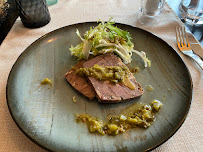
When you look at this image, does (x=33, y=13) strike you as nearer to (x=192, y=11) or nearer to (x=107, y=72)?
(x=107, y=72)

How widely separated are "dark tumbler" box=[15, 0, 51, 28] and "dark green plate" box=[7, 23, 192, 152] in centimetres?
63

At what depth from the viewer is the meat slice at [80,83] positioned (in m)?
1.89

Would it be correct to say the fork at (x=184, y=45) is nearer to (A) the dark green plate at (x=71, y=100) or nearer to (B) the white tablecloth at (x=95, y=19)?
(B) the white tablecloth at (x=95, y=19)

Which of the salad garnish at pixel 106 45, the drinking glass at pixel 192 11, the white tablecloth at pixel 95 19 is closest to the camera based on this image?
the white tablecloth at pixel 95 19

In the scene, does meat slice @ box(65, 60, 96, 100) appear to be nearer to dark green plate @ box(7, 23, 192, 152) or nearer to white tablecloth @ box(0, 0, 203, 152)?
dark green plate @ box(7, 23, 192, 152)

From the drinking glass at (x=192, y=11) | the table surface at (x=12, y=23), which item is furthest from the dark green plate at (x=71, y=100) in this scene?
the drinking glass at (x=192, y=11)

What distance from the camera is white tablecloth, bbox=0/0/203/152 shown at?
1.59 meters

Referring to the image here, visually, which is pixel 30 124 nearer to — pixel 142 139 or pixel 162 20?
pixel 142 139

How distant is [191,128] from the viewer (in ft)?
5.52

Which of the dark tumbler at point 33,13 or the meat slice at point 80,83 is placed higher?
the dark tumbler at point 33,13

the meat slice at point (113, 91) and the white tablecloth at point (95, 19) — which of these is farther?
the meat slice at point (113, 91)

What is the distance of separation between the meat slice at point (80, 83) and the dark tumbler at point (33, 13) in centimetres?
134

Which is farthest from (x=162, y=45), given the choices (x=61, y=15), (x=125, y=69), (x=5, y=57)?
(x=5, y=57)

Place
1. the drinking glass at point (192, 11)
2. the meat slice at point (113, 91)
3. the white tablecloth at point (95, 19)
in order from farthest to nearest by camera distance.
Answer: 1. the drinking glass at point (192, 11)
2. the meat slice at point (113, 91)
3. the white tablecloth at point (95, 19)
